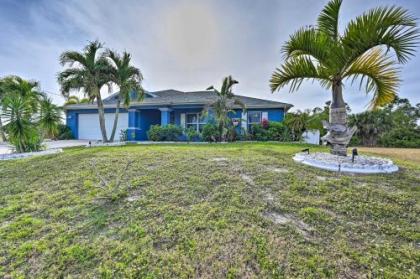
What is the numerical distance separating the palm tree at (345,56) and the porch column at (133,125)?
11.9 metres

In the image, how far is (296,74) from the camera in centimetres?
613

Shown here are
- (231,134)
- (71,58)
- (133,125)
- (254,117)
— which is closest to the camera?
(71,58)

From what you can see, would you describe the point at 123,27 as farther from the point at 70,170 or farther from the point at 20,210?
the point at 20,210

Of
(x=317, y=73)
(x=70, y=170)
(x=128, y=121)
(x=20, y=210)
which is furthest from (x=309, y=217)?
(x=128, y=121)

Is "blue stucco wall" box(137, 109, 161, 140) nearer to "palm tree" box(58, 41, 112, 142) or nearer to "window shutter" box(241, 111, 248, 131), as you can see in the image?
"palm tree" box(58, 41, 112, 142)

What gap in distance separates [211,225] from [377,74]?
20.2 ft

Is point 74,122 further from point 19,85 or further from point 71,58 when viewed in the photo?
point 71,58

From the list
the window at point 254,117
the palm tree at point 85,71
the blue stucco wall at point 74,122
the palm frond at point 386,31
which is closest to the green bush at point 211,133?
the window at point 254,117

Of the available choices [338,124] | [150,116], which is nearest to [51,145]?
[150,116]

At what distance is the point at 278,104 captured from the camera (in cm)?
1405

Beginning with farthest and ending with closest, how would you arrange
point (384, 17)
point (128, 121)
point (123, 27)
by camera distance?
1. point (128, 121)
2. point (123, 27)
3. point (384, 17)

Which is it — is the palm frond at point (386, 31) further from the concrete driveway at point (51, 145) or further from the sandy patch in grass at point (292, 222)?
the concrete driveway at point (51, 145)

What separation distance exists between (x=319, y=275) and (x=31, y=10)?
1072cm

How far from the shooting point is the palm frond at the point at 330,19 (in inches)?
219
